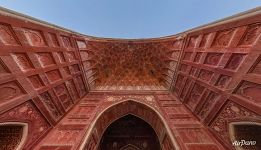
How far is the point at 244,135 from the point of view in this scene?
4.65 metres

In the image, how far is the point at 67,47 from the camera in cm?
729

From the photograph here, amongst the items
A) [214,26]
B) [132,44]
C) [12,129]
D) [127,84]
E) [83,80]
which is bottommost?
[12,129]

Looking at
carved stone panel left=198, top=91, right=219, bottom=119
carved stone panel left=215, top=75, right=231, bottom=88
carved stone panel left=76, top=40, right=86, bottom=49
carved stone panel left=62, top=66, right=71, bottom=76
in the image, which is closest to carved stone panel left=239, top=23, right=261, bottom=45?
carved stone panel left=215, top=75, right=231, bottom=88

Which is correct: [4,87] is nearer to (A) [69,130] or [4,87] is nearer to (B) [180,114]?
(A) [69,130]

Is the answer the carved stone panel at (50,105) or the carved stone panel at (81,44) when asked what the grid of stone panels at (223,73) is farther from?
the carved stone panel at (50,105)

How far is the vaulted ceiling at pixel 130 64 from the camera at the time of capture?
9898mm

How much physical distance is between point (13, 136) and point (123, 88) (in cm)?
642

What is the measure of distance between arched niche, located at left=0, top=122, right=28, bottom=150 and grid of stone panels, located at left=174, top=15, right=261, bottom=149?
652 cm

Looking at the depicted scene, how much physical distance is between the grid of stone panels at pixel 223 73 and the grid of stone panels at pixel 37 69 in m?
6.13

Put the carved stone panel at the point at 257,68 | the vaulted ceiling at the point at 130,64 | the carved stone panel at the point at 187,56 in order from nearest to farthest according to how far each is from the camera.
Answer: the carved stone panel at the point at 257,68, the carved stone panel at the point at 187,56, the vaulted ceiling at the point at 130,64

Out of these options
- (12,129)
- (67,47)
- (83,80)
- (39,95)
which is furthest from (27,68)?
(83,80)

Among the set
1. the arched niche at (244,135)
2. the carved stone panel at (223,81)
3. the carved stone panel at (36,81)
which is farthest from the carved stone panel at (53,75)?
the arched niche at (244,135)

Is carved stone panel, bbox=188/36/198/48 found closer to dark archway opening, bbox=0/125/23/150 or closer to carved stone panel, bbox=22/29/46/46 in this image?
carved stone panel, bbox=22/29/46/46

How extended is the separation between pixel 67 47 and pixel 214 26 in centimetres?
661
